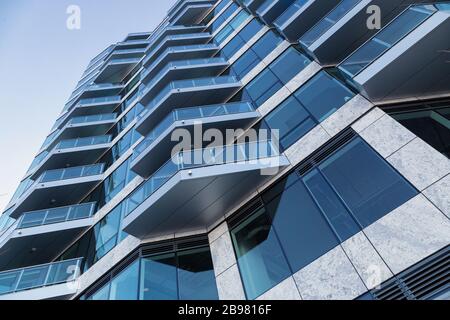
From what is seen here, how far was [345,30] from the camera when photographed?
509 inches

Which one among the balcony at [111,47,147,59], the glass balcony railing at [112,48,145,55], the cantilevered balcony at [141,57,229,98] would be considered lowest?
the cantilevered balcony at [141,57,229,98]

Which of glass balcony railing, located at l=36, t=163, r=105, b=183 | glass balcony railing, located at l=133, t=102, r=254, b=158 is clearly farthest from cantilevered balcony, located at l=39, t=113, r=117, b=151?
glass balcony railing, located at l=133, t=102, r=254, b=158

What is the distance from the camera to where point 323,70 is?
42.3 ft

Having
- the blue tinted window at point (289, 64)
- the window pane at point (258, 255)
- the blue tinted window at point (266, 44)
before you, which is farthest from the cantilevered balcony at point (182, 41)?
the window pane at point (258, 255)

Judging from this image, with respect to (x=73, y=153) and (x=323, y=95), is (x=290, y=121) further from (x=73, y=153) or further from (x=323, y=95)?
(x=73, y=153)

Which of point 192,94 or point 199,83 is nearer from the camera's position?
point 192,94

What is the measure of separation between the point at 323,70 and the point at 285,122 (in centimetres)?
277

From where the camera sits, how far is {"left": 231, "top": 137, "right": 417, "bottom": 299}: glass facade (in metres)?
7.99

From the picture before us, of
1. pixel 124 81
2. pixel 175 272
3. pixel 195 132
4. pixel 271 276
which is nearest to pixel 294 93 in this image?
pixel 195 132

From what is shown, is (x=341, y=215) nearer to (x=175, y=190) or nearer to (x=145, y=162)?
(x=175, y=190)

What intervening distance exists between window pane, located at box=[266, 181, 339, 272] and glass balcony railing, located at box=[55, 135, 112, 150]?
15.4 metres

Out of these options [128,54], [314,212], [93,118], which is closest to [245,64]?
[314,212]

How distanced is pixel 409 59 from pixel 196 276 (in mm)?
9485

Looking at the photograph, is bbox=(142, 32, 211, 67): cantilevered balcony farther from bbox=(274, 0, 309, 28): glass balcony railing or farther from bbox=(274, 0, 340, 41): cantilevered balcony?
bbox=(274, 0, 340, 41): cantilevered balcony
